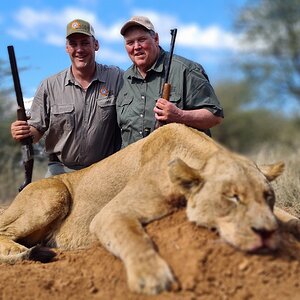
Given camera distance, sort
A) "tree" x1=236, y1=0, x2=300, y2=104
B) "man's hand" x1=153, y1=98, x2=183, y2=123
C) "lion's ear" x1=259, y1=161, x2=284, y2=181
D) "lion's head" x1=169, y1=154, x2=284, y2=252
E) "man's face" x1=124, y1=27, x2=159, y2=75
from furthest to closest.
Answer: "tree" x1=236, y1=0, x2=300, y2=104 < "man's face" x1=124, y1=27, x2=159, y2=75 < "man's hand" x1=153, y1=98, x2=183, y2=123 < "lion's ear" x1=259, y1=161, x2=284, y2=181 < "lion's head" x1=169, y1=154, x2=284, y2=252

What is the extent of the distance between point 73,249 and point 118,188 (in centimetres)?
85

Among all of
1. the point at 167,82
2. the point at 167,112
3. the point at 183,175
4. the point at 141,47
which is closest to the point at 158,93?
the point at 167,82

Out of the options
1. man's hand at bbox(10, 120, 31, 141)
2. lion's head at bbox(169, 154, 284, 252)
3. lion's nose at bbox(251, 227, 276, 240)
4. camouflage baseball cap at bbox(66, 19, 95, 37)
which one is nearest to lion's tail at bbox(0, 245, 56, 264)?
lion's head at bbox(169, 154, 284, 252)

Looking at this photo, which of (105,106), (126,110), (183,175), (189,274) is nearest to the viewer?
(189,274)

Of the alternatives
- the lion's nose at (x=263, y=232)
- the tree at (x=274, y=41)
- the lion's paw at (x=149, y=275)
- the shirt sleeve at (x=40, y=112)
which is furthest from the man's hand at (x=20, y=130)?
the tree at (x=274, y=41)

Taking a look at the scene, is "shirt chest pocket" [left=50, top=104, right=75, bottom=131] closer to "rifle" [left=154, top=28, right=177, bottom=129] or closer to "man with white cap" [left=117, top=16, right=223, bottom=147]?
"man with white cap" [left=117, top=16, right=223, bottom=147]

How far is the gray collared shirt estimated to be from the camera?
7.49 m

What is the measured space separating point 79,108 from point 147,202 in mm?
3206

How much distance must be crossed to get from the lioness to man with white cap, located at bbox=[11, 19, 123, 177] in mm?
1381

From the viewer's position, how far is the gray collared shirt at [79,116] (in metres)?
→ 7.49

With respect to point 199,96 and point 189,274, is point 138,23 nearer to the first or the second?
point 199,96

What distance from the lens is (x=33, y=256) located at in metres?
5.63

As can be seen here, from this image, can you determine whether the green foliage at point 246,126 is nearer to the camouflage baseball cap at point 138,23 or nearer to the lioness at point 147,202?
the camouflage baseball cap at point 138,23

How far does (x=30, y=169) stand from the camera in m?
7.60
